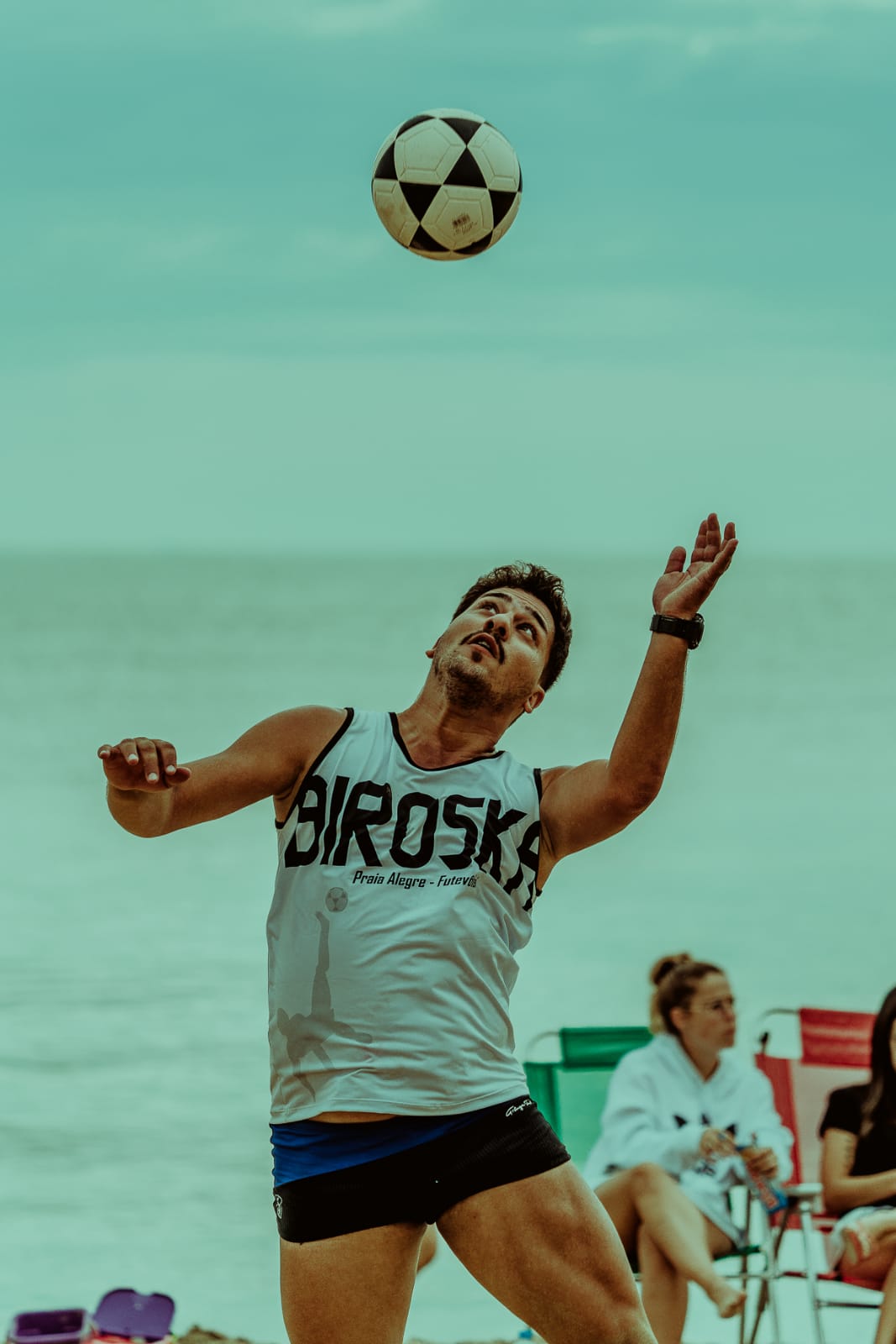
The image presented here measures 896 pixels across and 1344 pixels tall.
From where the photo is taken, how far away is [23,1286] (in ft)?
21.4

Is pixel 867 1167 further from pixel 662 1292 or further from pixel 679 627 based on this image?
pixel 679 627

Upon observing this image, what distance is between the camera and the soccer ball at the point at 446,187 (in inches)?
213

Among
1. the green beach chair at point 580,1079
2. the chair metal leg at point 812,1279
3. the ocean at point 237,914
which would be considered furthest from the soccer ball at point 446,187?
the ocean at point 237,914

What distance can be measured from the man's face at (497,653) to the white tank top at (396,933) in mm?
186

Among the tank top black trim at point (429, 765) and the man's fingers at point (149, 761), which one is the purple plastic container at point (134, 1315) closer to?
the tank top black trim at point (429, 765)

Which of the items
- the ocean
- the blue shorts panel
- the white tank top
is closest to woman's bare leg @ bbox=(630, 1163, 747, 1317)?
the ocean

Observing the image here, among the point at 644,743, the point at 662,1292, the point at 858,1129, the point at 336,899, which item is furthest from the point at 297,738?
the point at 858,1129

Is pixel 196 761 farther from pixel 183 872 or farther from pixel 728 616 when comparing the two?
pixel 728 616

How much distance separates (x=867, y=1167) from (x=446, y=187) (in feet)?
11.5

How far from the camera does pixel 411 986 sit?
3.77 meters

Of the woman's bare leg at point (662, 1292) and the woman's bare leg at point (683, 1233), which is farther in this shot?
the woman's bare leg at point (662, 1292)

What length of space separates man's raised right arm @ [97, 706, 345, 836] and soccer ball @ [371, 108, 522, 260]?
1876mm

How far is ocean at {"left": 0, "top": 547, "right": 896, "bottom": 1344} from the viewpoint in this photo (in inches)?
287

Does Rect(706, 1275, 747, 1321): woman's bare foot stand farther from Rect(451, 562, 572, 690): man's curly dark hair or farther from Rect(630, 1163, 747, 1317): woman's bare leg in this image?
Rect(451, 562, 572, 690): man's curly dark hair
